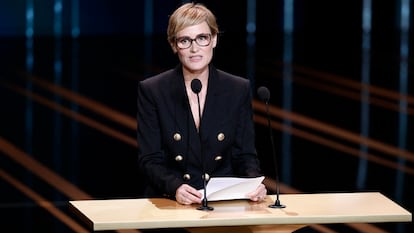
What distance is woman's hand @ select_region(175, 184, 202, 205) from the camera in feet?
11.0

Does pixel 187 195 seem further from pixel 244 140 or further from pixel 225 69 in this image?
pixel 225 69

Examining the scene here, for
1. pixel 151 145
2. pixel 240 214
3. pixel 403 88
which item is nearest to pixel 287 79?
pixel 403 88

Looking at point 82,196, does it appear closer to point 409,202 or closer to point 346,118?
point 409,202

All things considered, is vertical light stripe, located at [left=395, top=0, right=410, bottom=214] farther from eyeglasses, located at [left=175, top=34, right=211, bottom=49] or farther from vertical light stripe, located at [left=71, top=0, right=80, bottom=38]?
vertical light stripe, located at [left=71, top=0, right=80, bottom=38]

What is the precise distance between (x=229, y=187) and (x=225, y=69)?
690 centimetres

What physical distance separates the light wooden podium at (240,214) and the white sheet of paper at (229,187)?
3 cm

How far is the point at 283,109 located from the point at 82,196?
9.56 ft

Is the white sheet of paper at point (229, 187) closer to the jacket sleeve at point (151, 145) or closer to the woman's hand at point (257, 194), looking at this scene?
the woman's hand at point (257, 194)

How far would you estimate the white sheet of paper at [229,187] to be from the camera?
10.9 feet

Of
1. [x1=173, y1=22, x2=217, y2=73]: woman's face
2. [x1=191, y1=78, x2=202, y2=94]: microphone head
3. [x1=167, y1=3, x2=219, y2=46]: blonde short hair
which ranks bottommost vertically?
[x1=191, y1=78, x2=202, y2=94]: microphone head

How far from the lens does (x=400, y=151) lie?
6777 millimetres

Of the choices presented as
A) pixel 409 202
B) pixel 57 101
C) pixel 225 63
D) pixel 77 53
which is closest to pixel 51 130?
pixel 57 101

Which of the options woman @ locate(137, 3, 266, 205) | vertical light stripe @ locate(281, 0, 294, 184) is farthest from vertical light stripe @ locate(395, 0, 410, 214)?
woman @ locate(137, 3, 266, 205)

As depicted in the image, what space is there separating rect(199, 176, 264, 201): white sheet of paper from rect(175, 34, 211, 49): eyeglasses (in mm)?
445
